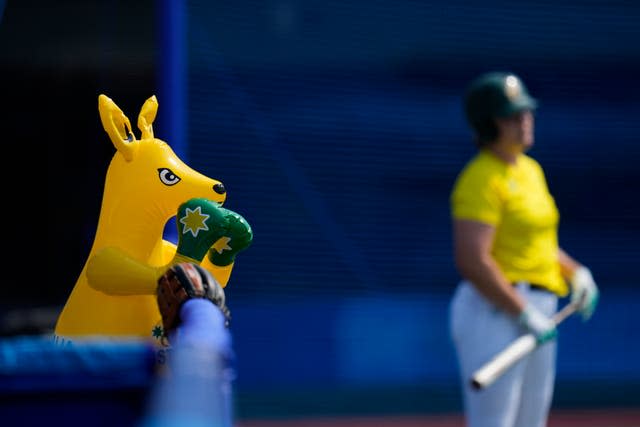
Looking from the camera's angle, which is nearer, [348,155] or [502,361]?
[502,361]

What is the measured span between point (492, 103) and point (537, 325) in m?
0.76

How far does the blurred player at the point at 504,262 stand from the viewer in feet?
13.1

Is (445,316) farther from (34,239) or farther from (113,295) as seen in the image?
(113,295)

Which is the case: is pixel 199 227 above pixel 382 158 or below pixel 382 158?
below

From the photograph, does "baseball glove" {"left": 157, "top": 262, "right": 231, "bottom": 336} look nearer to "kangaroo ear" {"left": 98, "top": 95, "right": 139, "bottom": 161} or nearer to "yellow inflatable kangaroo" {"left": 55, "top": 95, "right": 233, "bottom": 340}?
"yellow inflatable kangaroo" {"left": 55, "top": 95, "right": 233, "bottom": 340}

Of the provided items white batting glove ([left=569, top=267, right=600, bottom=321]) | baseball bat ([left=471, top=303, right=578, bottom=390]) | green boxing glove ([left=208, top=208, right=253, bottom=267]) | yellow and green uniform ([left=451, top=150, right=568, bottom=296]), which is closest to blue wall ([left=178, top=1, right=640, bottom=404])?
white batting glove ([left=569, top=267, right=600, bottom=321])

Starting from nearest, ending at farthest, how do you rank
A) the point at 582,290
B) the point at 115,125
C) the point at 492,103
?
the point at 115,125
the point at 492,103
the point at 582,290

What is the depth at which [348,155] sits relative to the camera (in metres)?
7.69

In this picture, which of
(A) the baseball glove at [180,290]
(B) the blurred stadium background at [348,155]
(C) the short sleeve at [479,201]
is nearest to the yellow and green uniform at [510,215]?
(C) the short sleeve at [479,201]

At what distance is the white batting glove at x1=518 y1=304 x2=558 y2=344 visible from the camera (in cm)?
393

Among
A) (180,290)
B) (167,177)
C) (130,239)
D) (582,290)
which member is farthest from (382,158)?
(180,290)

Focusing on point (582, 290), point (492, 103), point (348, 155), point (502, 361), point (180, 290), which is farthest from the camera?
point (348, 155)

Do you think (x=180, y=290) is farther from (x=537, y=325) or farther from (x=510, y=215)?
(x=510, y=215)

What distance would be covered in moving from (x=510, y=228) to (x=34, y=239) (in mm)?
Result: 4363
